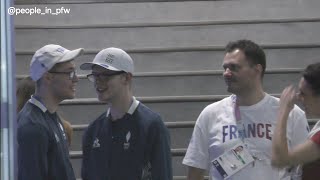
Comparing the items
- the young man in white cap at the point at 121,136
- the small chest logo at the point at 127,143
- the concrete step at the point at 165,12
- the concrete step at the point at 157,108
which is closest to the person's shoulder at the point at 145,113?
the young man in white cap at the point at 121,136

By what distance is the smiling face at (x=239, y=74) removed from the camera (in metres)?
3.66

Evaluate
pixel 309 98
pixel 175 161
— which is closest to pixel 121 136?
pixel 309 98

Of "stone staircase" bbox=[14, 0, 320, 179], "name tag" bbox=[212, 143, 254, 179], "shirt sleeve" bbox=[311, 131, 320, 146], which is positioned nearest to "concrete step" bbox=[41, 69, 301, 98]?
"stone staircase" bbox=[14, 0, 320, 179]

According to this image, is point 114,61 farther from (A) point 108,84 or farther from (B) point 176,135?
(B) point 176,135

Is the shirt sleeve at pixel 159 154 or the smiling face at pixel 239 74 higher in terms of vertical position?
the smiling face at pixel 239 74

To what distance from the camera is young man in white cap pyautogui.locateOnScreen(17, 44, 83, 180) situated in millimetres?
3102

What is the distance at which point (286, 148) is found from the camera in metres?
3.10

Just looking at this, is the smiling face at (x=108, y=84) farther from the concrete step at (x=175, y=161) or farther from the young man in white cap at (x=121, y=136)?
the concrete step at (x=175, y=161)

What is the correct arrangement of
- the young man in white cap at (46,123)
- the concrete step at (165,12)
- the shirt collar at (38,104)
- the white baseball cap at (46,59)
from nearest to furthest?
the young man in white cap at (46,123) < the shirt collar at (38,104) < the white baseball cap at (46,59) < the concrete step at (165,12)

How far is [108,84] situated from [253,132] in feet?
2.48

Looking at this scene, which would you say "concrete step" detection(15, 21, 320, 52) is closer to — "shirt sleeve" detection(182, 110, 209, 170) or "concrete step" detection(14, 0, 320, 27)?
"concrete step" detection(14, 0, 320, 27)

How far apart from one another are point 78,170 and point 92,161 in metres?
1.66

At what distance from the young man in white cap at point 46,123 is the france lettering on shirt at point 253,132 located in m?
0.80

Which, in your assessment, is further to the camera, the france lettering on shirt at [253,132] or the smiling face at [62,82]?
the france lettering on shirt at [253,132]
